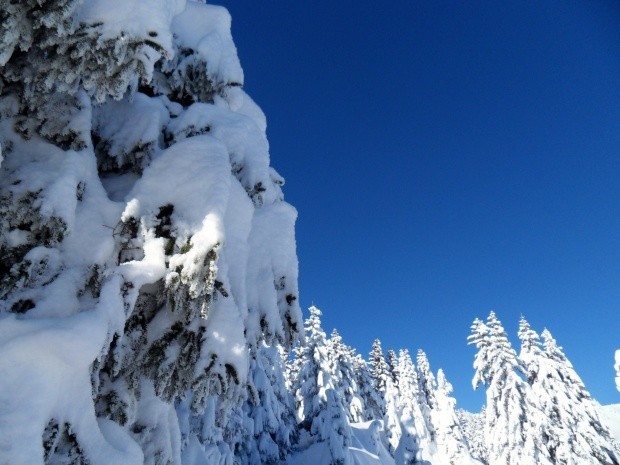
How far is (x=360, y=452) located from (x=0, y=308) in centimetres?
3084

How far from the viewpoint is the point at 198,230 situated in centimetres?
430

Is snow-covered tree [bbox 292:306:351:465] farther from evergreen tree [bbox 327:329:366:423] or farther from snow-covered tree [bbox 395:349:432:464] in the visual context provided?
snow-covered tree [bbox 395:349:432:464]

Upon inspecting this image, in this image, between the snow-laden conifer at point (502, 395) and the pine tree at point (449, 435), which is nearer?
the snow-laden conifer at point (502, 395)

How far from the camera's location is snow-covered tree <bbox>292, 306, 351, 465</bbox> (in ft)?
89.0

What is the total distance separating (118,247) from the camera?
4512 mm

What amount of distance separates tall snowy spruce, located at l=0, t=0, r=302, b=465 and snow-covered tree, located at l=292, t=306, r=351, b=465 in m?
21.2

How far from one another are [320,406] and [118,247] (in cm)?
2801

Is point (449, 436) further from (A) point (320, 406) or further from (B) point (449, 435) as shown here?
(A) point (320, 406)

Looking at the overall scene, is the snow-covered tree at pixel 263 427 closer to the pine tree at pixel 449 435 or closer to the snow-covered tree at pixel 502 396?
the snow-covered tree at pixel 502 396

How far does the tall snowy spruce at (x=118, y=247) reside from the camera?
10.8 ft

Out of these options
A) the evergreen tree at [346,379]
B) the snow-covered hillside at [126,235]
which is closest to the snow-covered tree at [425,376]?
the evergreen tree at [346,379]

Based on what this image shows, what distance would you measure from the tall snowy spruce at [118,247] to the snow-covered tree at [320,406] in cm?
2116

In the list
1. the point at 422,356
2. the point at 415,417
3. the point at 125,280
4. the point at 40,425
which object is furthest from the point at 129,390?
the point at 422,356

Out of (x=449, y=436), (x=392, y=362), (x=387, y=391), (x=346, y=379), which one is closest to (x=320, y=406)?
(x=346, y=379)
